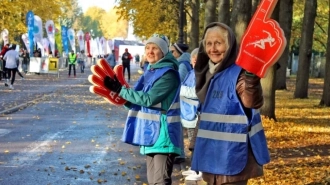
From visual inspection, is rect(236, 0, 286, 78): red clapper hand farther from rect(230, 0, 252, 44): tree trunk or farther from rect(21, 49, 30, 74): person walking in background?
rect(21, 49, 30, 74): person walking in background

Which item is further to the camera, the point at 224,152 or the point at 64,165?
the point at 64,165

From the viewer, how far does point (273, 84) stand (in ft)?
56.3

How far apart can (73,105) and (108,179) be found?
1328 centimetres

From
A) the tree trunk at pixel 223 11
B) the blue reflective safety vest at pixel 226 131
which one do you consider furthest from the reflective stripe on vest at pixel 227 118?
the tree trunk at pixel 223 11

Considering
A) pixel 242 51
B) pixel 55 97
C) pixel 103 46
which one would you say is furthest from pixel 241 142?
pixel 103 46

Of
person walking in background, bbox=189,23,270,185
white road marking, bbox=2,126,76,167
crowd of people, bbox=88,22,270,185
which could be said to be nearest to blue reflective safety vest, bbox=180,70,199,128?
white road marking, bbox=2,126,76,167

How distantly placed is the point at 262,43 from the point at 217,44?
680 mm

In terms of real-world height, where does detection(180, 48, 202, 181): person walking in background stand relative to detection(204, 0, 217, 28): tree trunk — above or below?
below

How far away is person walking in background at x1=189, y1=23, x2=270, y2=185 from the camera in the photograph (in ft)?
15.6

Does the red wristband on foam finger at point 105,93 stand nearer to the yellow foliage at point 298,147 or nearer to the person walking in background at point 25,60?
the yellow foliage at point 298,147

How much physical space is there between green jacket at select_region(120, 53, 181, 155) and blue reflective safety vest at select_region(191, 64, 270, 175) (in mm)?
1426

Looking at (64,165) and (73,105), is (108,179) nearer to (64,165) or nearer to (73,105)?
(64,165)

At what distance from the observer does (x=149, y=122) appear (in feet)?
21.4

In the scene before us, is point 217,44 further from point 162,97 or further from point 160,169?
point 160,169
